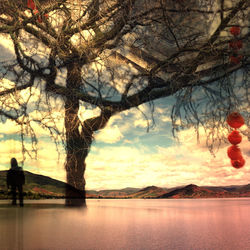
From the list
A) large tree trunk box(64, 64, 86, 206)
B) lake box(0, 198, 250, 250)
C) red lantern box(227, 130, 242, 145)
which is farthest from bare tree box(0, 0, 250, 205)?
lake box(0, 198, 250, 250)

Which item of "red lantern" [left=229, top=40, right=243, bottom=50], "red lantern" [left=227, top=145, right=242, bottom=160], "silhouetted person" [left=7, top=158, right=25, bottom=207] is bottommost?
"silhouetted person" [left=7, top=158, right=25, bottom=207]

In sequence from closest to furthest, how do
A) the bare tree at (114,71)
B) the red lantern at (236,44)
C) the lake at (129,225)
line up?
1. the lake at (129,225)
2. the red lantern at (236,44)
3. the bare tree at (114,71)

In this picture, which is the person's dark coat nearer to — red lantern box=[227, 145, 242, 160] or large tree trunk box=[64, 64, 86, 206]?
large tree trunk box=[64, 64, 86, 206]

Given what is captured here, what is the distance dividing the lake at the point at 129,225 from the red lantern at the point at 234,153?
0.23 metres

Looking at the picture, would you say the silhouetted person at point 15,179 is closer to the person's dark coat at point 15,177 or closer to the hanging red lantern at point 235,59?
the person's dark coat at point 15,177

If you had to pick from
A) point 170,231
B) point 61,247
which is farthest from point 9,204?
point 170,231

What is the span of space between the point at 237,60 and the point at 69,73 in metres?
0.84

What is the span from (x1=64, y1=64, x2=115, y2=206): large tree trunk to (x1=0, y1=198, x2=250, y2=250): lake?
0.26ft

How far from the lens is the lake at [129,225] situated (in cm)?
98

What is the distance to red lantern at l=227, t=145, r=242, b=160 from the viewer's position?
4.04ft

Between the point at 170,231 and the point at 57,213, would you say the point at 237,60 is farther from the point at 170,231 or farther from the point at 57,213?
the point at 57,213

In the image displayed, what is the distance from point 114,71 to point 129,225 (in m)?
0.78

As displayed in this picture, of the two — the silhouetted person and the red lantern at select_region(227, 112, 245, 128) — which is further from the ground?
A: the red lantern at select_region(227, 112, 245, 128)

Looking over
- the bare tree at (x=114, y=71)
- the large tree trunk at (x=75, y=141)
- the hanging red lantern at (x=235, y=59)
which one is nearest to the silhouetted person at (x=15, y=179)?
the bare tree at (x=114, y=71)
